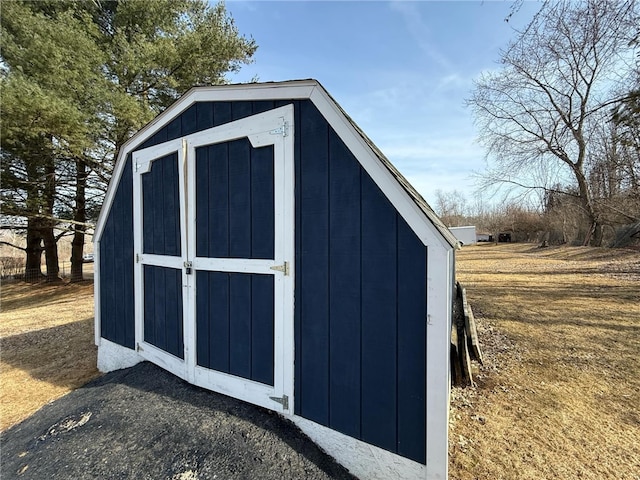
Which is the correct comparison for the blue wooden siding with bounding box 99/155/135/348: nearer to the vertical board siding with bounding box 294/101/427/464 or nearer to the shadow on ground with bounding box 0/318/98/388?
the shadow on ground with bounding box 0/318/98/388

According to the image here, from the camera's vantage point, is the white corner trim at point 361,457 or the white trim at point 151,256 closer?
the white corner trim at point 361,457

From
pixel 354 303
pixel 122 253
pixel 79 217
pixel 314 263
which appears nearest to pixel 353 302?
pixel 354 303

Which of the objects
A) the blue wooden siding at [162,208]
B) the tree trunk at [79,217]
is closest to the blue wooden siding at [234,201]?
the blue wooden siding at [162,208]

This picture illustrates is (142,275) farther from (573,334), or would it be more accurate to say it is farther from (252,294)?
(573,334)

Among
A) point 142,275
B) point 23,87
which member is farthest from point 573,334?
point 23,87

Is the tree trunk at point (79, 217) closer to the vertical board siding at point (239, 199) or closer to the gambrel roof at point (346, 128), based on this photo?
the gambrel roof at point (346, 128)

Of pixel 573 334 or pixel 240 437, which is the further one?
pixel 573 334

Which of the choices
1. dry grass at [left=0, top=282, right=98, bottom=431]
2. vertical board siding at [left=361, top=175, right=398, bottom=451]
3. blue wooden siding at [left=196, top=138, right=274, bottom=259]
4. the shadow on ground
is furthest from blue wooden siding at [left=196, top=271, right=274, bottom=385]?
the shadow on ground

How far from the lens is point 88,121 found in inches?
301

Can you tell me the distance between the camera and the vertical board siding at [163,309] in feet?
9.87

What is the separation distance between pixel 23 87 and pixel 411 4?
765 cm

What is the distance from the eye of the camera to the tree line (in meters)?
6.80

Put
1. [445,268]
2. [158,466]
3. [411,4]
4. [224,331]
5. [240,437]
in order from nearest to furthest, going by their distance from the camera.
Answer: [445,268], [158,466], [240,437], [224,331], [411,4]

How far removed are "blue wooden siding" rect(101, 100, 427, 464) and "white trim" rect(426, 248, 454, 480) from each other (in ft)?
0.15
